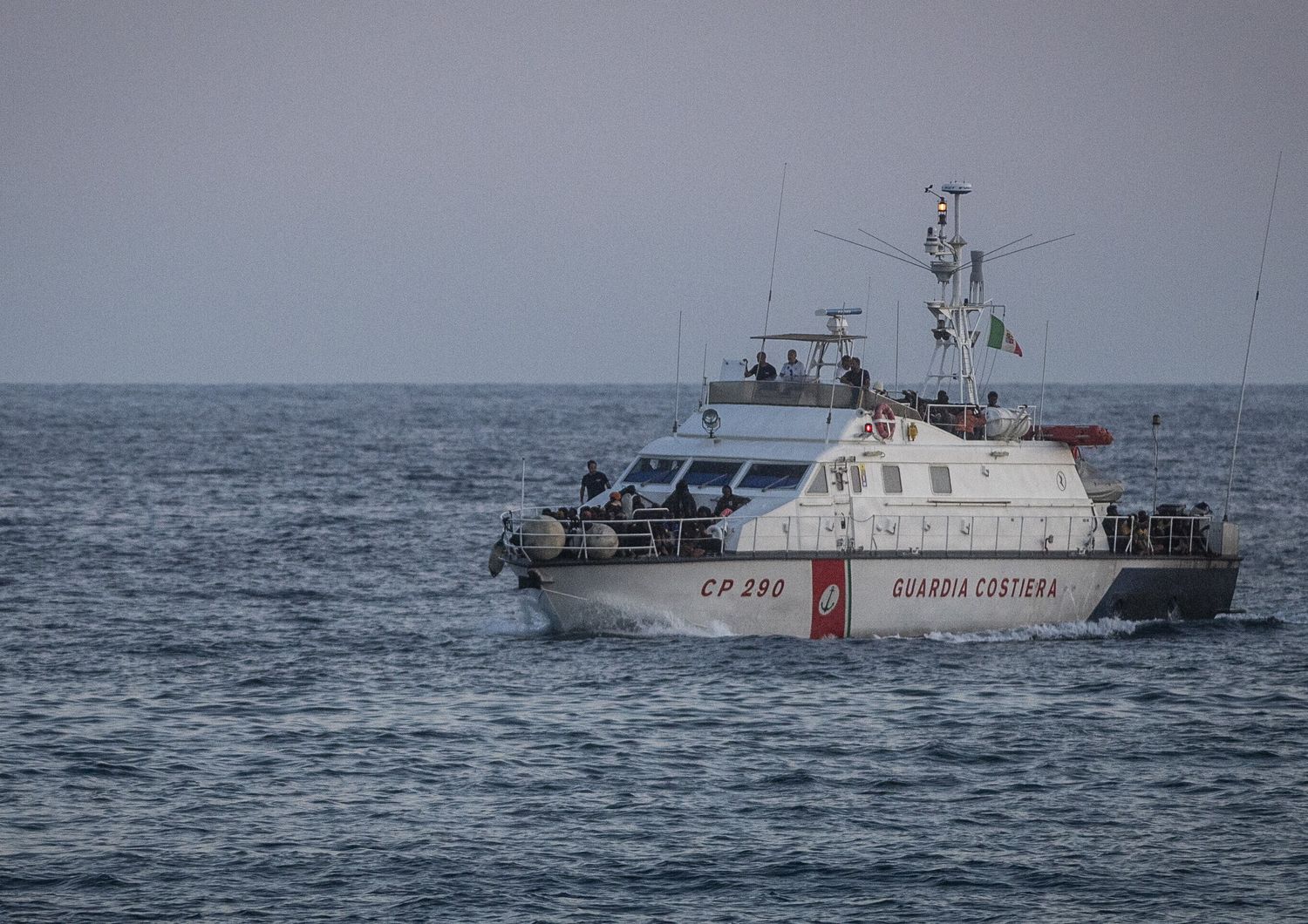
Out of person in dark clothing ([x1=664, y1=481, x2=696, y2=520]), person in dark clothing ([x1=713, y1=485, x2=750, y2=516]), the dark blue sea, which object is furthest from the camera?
person in dark clothing ([x1=713, y1=485, x2=750, y2=516])

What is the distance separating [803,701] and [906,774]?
3.53 metres

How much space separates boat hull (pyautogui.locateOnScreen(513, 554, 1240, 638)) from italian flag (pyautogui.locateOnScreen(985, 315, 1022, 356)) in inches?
174

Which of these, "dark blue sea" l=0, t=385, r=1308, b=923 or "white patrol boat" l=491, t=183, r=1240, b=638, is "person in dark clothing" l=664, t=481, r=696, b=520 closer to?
"white patrol boat" l=491, t=183, r=1240, b=638

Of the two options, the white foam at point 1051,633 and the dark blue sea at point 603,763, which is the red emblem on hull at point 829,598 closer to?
the dark blue sea at point 603,763

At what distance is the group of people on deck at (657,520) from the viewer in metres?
28.8

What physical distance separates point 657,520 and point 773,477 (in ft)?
11.2

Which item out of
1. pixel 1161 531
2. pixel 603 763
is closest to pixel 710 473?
pixel 1161 531

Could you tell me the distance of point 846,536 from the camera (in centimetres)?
3036

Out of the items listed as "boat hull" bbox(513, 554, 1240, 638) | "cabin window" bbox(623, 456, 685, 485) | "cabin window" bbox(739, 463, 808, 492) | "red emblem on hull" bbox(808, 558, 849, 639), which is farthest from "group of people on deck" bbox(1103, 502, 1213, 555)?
"cabin window" bbox(623, 456, 685, 485)

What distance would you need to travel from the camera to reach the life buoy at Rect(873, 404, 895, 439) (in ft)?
103

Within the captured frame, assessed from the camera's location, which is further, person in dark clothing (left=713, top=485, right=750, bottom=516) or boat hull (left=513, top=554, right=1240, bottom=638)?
person in dark clothing (left=713, top=485, right=750, bottom=516)

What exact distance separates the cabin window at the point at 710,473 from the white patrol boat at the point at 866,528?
3cm

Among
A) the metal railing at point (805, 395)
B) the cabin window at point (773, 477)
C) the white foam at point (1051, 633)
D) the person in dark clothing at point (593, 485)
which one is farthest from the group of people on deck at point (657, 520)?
the white foam at point (1051, 633)

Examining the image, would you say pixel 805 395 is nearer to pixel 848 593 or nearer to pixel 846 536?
pixel 846 536
